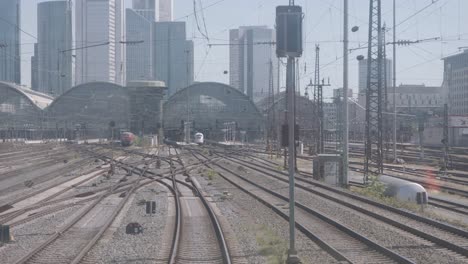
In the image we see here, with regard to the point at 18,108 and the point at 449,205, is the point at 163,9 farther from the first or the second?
the point at 449,205

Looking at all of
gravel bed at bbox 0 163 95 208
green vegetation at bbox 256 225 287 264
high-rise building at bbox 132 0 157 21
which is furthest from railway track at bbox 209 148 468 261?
high-rise building at bbox 132 0 157 21

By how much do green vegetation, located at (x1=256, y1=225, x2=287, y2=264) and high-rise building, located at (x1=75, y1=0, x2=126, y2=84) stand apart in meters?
100

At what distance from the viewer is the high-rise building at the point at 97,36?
116 m

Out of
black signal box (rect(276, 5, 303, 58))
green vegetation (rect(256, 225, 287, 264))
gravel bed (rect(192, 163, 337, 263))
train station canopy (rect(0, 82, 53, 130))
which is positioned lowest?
gravel bed (rect(192, 163, 337, 263))

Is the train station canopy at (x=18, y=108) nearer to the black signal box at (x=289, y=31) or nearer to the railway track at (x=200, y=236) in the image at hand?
the railway track at (x=200, y=236)

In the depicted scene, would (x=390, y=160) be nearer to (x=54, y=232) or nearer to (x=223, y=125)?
(x=54, y=232)

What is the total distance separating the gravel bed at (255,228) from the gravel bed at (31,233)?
4.53 m

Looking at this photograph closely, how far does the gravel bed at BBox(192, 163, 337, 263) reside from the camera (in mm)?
12094

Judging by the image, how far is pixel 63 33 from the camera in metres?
105

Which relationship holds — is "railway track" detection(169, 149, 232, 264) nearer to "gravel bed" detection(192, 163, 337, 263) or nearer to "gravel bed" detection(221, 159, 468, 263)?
"gravel bed" detection(192, 163, 337, 263)

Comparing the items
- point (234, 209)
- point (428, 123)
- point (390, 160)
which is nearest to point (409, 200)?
point (234, 209)

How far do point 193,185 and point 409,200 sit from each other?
35.9 feet

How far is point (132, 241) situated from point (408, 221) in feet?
26.5

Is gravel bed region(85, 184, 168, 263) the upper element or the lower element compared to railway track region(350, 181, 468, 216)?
upper
